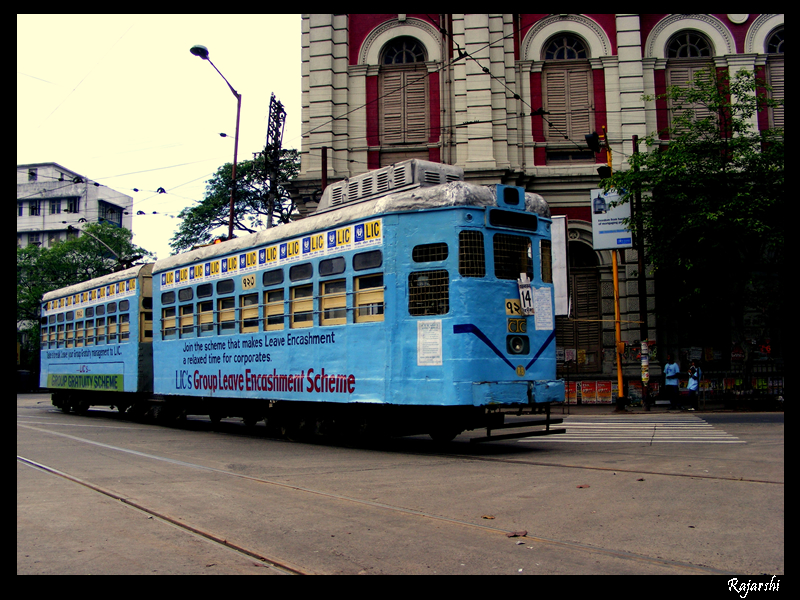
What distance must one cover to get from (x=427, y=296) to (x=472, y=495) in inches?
156

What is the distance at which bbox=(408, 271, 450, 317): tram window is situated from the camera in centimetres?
1089

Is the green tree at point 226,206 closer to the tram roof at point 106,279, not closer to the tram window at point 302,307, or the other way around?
the tram roof at point 106,279

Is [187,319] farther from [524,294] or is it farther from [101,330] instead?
[524,294]

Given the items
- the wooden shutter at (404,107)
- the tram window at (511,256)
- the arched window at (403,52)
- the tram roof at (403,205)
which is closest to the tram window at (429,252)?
the tram roof at (403,205)

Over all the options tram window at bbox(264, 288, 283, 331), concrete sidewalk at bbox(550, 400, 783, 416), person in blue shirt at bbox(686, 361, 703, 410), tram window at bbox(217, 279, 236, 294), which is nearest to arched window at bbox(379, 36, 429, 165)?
concrete sidewalk at bbox(550, 400, 783, 416)

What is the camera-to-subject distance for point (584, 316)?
83.1ft

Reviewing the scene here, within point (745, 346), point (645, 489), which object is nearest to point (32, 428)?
point (645, 489)

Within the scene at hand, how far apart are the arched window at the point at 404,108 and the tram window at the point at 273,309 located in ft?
44.3

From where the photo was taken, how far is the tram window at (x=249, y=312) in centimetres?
1411

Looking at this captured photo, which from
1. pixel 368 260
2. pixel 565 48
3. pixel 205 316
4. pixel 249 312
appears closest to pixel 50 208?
pixel 565 48

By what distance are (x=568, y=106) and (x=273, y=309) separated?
1624 cm
